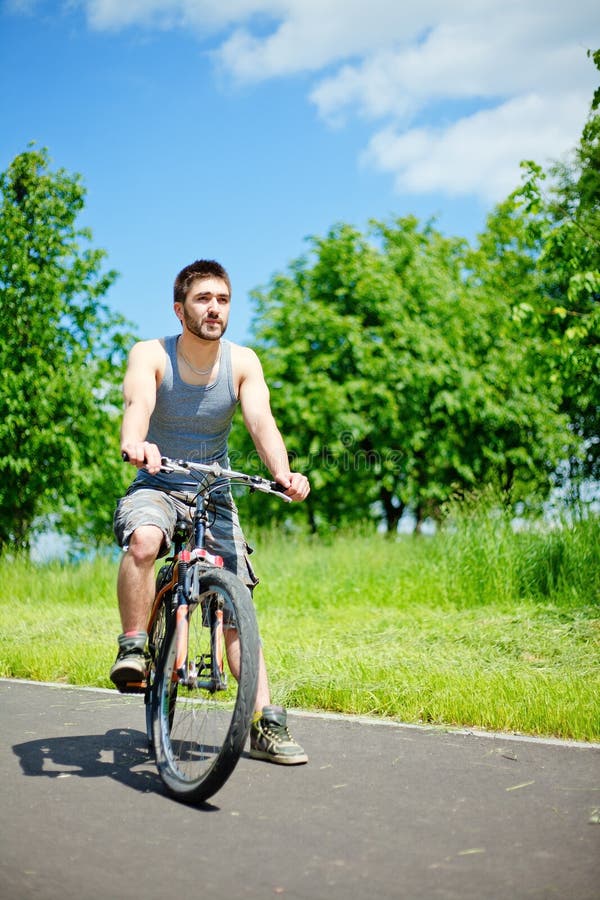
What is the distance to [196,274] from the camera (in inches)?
179

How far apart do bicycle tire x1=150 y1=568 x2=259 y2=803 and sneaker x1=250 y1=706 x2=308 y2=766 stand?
208 millimetres

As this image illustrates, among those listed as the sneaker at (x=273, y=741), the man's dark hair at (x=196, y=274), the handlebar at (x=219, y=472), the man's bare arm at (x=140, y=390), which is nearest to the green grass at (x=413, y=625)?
the sneaker at (x=273, y=741)

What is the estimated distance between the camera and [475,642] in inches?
316

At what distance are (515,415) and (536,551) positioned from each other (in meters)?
17.3

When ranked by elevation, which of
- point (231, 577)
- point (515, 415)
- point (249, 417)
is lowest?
point (231, 577)

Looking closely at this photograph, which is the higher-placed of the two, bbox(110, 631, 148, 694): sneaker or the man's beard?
the man's beard

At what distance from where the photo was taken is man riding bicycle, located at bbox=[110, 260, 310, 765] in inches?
167

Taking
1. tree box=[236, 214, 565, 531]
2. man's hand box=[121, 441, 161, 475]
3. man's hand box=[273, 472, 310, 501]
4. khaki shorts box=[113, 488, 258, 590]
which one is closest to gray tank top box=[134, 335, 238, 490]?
khaki shorts box=[113, 488, 258, 590]

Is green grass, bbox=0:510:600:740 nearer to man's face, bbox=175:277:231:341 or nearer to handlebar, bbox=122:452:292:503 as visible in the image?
handlebar, bbox=122:452:292:503

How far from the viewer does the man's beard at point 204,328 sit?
14.8 feet

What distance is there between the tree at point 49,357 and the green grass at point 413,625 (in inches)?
78.8

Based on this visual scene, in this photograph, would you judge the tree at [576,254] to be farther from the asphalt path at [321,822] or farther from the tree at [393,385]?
the tree at [393,385]

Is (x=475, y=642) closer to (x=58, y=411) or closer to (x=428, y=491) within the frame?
(x=58, y=411)

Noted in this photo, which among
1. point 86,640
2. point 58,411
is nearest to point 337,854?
point 86,640
